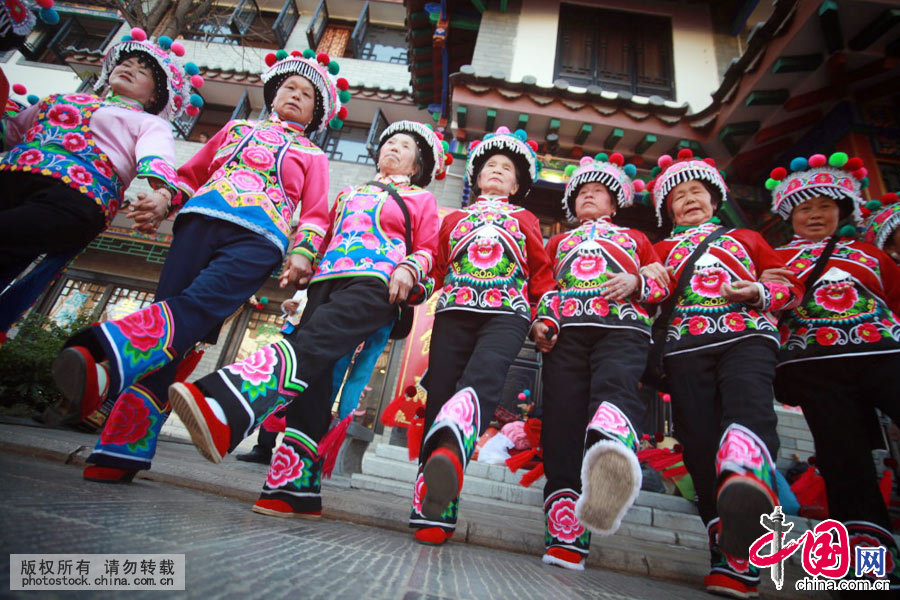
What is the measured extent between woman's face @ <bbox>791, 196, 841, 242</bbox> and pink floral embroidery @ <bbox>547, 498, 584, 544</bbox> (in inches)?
90.9

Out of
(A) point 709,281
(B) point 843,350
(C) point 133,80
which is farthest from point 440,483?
(C) point 133,80

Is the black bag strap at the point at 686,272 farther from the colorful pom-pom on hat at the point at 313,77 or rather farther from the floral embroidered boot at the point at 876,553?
the colorful pom-pom on hat at the point at 313,77

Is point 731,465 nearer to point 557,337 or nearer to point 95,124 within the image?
point 557,337

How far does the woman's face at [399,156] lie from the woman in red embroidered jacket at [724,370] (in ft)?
5.09

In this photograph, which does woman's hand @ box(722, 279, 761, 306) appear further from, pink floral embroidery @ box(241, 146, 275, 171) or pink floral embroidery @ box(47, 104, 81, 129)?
pink floral embroidery @ box(47, 104, 81, 129)

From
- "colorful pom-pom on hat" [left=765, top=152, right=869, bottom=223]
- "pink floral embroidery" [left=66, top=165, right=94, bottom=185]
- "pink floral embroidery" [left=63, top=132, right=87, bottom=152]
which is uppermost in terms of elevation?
"colorful pom-pom on hat" [left=765, top=152, right=869, bottom=223]

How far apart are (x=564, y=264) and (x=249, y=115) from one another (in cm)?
1039

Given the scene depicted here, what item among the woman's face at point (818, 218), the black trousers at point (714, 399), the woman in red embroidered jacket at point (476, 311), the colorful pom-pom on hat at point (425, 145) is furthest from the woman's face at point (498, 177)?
the woman's face at point (818, 218)

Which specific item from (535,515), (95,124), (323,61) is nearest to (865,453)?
(535,515)

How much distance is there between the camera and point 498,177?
2.58 metres

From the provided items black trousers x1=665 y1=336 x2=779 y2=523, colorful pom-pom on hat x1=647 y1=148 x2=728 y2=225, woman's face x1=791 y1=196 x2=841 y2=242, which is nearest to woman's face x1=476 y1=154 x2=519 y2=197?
colorful pom-pom on hat x1=647 y1=148 x2=728 y2=225

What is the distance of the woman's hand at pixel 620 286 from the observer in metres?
2.01

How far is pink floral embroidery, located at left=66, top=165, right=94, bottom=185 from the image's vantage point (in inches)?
79.9

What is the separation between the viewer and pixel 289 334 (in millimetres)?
1801
